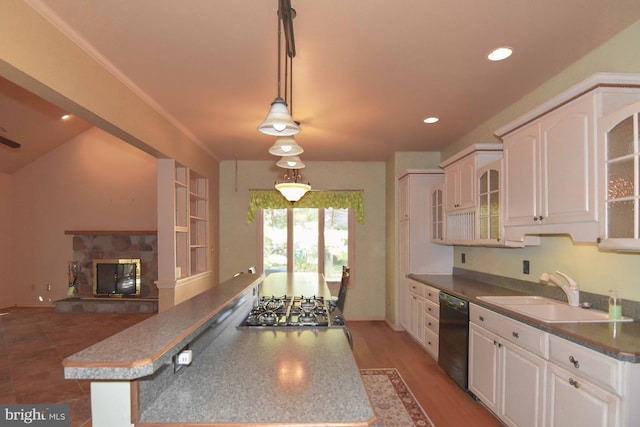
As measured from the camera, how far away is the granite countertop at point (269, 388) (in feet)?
3.45

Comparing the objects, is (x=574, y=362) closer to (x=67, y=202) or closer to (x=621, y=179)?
(x=621, y=179)

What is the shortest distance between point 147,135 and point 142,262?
409 cm

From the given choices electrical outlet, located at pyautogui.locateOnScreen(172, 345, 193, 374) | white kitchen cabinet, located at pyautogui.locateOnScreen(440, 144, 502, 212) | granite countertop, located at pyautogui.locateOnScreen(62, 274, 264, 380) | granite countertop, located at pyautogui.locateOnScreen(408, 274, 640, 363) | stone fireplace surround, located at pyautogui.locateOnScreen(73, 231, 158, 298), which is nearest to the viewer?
granite countertop, located at pyautogui.locateOnScreen(62, 274, 264, 380)

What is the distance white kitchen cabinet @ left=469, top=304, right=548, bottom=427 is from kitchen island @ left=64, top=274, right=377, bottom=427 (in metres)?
1.28

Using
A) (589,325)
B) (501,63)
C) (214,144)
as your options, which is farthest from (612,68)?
(214,144)

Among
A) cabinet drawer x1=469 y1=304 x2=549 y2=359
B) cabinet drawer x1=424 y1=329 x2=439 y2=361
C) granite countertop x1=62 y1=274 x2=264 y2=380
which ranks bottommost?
cabinet drawer x1=424 y1=329 x2=439 y2=361

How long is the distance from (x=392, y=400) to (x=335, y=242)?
3.16 meters

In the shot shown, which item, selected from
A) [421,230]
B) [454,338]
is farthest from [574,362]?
[421,230]

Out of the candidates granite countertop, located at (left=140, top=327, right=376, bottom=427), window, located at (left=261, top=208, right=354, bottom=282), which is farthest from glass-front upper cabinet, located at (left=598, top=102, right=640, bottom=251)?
window, located at (left=261, top=208, right=354, bottom=282)

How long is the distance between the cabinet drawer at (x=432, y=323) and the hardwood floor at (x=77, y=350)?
38cm

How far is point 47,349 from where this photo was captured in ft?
14.2

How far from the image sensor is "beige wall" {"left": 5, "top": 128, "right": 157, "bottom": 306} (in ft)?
21.5

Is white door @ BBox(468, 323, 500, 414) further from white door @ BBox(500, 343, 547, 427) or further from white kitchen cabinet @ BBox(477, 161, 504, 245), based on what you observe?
white kitchen cabinet @ BBox(477, 161, 504, 245)

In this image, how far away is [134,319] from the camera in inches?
227
